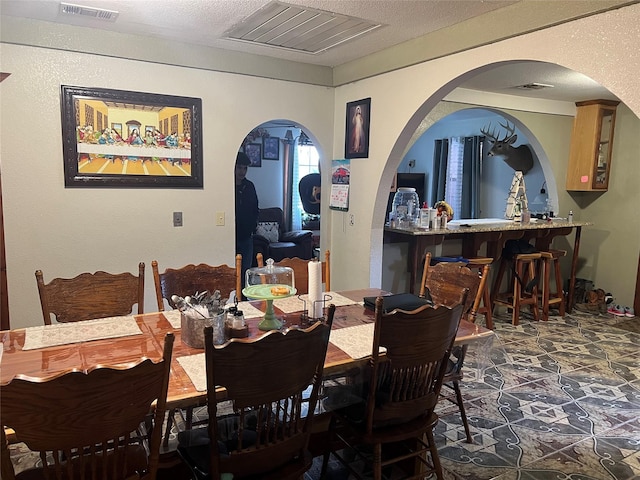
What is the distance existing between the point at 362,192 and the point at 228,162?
1.12 meters

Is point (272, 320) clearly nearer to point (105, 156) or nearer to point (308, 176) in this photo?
point (105, 156)

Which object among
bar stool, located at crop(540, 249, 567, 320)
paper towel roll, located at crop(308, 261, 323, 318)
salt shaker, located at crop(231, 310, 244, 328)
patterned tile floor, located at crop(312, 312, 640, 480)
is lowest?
patterned tile floor, located at crop(312, 312, 640, 480)

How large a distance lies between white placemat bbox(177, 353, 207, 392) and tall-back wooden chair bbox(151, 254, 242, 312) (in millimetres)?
768

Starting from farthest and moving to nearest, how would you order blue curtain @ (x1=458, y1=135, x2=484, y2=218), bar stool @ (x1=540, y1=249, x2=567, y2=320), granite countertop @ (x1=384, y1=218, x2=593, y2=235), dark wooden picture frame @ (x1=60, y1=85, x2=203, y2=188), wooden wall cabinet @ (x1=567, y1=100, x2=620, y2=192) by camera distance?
blue curtain @ (x1=458, y1=135, x2=484, y2=218)
wooden wall cabinet @ (x1=567, y1=100, x2=620, y2=192)
bar stool @ (x1=540, y1=249, x2=567, y2=320)
granite countertop @ (x1=384, y1=218, x2=593, y2=235)
dark wooden picture frame @ (x1=60, y1=85, x2=203, y2=188)

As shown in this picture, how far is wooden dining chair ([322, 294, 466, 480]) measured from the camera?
1.74m

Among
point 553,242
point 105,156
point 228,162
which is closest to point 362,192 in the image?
point 228,162

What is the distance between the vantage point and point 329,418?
7.44 ft

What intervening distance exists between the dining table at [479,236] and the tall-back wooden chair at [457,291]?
1237mm

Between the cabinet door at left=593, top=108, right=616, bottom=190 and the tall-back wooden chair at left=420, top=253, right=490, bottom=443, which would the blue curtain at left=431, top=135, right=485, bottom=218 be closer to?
the cabinet door at left=593, top=108, right=616, bottom=190

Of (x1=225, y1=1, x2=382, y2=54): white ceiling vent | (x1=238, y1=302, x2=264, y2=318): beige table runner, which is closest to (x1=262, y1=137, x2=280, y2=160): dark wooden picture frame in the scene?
(x1=225, y1=1, x2=382, y2=54): white ceiling vent

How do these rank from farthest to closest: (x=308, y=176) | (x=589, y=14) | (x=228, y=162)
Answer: (x=308, y=176) → (x=228, y=162) → (x=589, y=14)

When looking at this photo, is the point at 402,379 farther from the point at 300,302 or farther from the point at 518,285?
the point at 518,285

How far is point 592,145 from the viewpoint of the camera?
5.34 metres

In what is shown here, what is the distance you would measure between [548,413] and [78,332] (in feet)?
8.89
